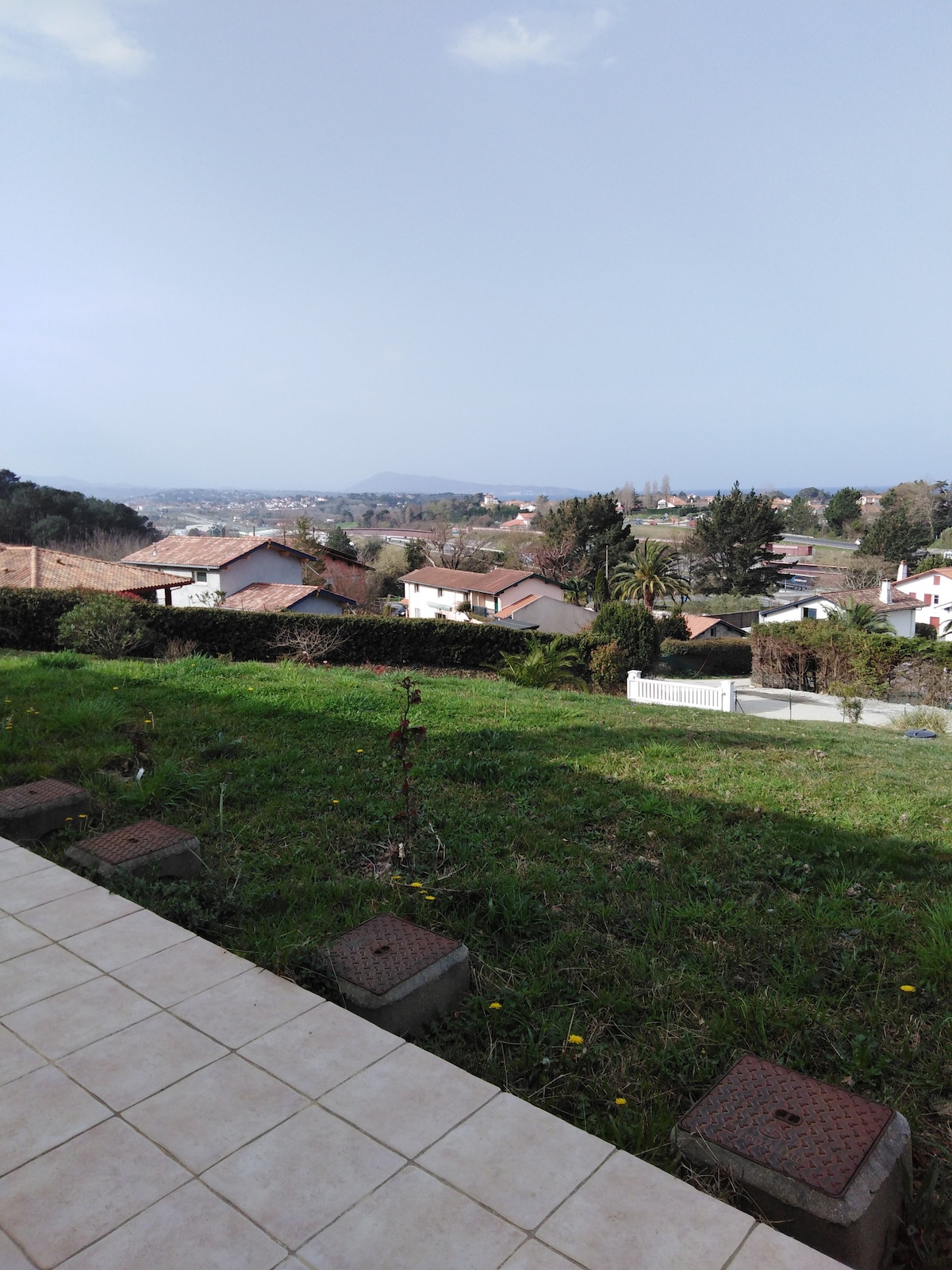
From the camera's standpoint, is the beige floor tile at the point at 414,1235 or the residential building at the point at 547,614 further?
the residential building at the point at 547,614

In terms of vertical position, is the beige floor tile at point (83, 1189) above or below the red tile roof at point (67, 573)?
above

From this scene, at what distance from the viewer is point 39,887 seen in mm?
3131

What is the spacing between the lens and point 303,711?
6.80 metres

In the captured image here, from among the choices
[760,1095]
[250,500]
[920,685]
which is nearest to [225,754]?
[760,1095]

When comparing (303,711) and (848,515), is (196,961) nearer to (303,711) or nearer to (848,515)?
(303,711)

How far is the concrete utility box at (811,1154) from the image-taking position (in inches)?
66.0

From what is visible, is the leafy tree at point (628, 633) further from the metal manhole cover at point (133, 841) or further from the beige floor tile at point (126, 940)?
the beige floor tile at point (126, 940)

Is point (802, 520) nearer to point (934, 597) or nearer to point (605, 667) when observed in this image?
point (934, 597)

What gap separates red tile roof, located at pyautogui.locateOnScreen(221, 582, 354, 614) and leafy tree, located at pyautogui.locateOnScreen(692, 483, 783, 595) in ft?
103

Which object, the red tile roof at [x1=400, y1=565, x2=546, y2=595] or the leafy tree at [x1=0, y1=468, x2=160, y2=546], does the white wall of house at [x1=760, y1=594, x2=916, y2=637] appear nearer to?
the red tile roof at [x1=400, y1=565, x2=546, y2=595]

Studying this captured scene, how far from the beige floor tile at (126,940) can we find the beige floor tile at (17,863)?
2.14 ft

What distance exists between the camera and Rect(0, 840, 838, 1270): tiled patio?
5.03 feet

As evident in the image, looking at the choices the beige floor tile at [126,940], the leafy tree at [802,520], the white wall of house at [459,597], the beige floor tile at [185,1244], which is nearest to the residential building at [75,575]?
the white wall of house at [459,597]

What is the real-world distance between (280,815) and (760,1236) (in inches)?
127
